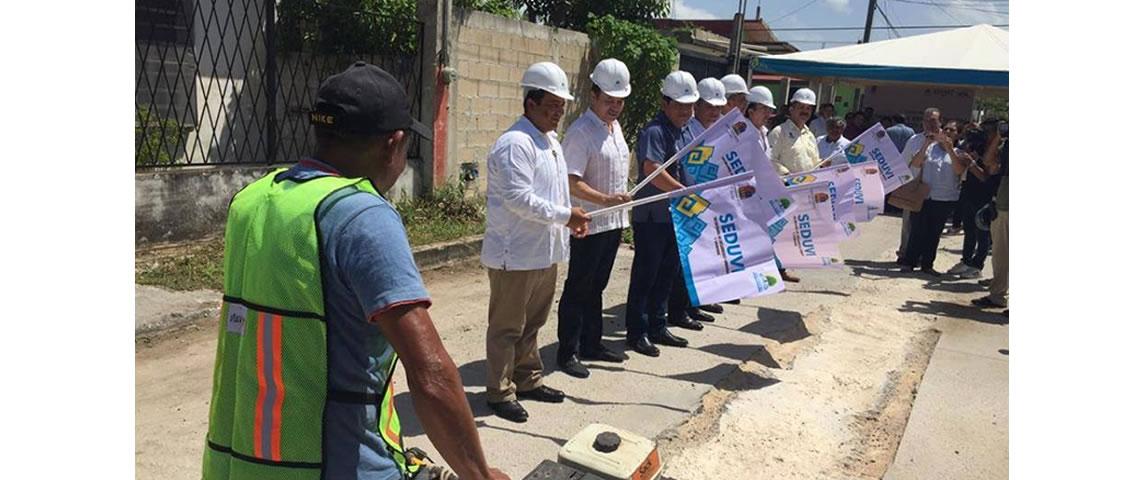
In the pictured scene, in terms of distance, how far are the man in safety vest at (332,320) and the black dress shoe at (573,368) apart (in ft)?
9.92

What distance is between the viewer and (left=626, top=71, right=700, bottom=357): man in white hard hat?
4906 millimetres

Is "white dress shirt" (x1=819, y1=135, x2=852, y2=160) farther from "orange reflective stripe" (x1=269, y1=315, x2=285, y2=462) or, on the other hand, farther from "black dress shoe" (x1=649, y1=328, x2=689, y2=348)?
"orange reflective stripe" (x1=269, y1=315, x2=285, y2=462)

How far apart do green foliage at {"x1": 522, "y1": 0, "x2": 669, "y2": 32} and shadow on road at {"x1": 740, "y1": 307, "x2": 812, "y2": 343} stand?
7.81 meters

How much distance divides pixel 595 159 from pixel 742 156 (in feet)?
3.26

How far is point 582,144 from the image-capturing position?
4375 millimetres

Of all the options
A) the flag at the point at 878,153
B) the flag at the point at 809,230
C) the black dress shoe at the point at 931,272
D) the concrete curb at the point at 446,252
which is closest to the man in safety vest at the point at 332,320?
the flag at the point at 809,230

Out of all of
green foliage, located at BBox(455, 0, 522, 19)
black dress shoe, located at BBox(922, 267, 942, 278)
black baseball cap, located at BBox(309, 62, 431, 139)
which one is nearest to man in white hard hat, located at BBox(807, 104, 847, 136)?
black dress shoe, located at BBox(922, 267, 942, 278)

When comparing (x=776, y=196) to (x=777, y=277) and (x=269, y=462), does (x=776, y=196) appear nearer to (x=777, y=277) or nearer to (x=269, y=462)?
(x=777, y=277)

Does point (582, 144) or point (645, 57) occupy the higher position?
point (645, 57)

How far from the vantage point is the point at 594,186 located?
4.45 metres

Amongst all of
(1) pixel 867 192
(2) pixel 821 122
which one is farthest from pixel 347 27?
(2) pixel 821 122

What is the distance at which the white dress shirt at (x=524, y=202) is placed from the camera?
143 inches

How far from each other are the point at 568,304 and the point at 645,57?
7.74m

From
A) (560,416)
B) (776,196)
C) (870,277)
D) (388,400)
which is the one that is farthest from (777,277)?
(870,277)
